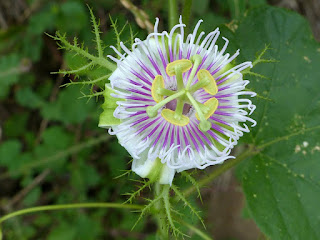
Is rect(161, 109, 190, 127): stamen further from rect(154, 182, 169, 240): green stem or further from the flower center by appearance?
rect(154, 182, 169, 240): green stem

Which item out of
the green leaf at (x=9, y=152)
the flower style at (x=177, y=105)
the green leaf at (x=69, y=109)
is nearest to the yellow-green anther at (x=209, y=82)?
the flower style at (x=177, y=105)

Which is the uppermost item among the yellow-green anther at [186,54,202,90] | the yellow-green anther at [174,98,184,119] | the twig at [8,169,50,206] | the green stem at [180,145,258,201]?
the yellow-green anther at [186,54,202,90]

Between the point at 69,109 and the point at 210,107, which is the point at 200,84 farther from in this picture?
the point at 69,109

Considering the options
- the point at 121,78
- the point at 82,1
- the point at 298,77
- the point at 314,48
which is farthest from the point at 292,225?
the point at 82,1

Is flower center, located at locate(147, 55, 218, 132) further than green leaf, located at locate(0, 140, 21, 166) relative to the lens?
No

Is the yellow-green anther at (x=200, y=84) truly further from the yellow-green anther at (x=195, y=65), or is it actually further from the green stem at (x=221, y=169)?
the green stem at (x=221, y=169)

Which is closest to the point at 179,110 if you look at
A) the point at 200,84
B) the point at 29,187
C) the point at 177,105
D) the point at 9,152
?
the point at 177,105

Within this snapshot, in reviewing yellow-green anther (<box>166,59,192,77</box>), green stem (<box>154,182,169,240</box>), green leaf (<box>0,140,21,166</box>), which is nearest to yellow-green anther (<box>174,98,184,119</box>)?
yellow-green anther (<box>166,59,192,77</box>)

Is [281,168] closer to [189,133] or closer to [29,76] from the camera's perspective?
[189,133]
